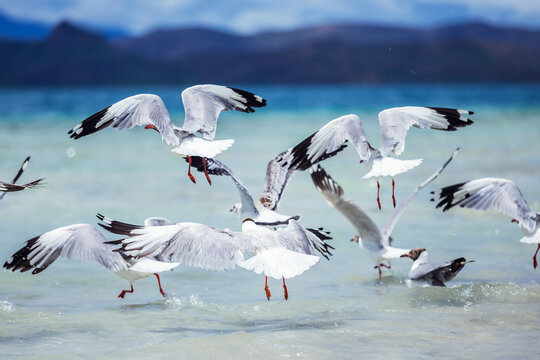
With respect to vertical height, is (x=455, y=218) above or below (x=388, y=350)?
above

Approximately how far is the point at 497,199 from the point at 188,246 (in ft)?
7.42

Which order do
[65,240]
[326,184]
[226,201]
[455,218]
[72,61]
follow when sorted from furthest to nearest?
1. [72,61]
2. [226,201]
3. [455,218]
4. [326,184]
5. [65,240]

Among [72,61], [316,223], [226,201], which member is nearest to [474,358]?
[316,223]

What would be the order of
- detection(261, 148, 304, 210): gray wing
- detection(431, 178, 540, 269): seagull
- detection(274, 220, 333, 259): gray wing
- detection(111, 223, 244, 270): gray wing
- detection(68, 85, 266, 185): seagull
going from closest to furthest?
detection(111, 223, 244, 270): gray wing → detection(274, 220, 333, 259): gray wing → detection(68, 85, 266, 185): seagull → detection(431, 178, 540, 269): seagull → detection(261, 148, 304, 210): gray wing

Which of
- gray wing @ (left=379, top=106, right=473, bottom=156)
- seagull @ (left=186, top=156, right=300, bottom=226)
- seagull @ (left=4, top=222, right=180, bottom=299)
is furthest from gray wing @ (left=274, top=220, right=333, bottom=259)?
gray wing @ (left=379, top=106, right=473, bottom=156)

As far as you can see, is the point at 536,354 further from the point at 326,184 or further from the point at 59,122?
the point at 59,122

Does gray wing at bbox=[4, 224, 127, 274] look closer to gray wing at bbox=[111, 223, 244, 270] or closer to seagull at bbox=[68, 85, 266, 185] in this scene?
gray wing at bbox=[111, 223, 244, 270]

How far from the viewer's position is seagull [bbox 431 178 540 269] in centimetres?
554

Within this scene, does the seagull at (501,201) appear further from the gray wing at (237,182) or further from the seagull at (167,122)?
the seagull at (167,122)

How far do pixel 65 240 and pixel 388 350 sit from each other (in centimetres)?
206

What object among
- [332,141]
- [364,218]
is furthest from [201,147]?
[364,218]

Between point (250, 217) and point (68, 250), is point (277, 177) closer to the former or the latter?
point (250, 217)

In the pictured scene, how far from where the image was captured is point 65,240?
16.3 feet

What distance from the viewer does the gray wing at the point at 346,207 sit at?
220 inches
